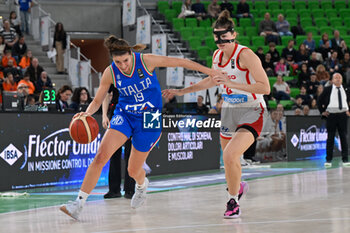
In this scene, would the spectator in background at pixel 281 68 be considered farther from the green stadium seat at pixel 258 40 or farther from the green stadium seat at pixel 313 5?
the green stadium seat at pixel 313 5

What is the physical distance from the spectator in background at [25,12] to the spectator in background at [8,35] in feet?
7.85

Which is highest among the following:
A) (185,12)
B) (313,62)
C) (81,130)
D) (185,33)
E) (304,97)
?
(185,12)

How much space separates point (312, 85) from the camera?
2106 centimetres

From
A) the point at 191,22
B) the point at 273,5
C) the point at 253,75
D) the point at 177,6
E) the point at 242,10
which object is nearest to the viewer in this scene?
the point at 253,75

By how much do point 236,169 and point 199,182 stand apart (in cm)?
473

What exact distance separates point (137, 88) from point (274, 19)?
63.8 ft

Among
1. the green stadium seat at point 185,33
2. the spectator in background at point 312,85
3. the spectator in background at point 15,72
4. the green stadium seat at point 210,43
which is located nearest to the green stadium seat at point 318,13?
the green stadium seat at point 210,43

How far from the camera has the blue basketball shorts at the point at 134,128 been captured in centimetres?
734

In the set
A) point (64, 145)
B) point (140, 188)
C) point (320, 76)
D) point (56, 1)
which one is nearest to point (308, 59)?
point (320, 76)

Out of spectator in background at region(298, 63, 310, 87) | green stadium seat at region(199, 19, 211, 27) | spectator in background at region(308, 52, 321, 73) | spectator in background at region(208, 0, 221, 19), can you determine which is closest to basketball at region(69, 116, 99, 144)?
spectator in background at region(298, 63, 310, 87)

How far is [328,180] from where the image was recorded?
1151 centimetres

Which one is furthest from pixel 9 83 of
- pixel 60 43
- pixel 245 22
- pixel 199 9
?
pixel 245 22

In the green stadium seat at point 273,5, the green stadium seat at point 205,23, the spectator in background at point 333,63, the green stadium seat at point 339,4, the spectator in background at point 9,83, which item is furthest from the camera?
the green stadium seat at point 339,4

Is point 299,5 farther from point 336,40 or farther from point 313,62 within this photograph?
point 313,62
